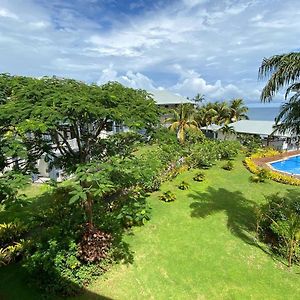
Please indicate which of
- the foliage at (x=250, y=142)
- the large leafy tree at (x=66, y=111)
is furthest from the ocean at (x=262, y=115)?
the large leafy tree at (x=66, y=111)

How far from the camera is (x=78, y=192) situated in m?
7.68

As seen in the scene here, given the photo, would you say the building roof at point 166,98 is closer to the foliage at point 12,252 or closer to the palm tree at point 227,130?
the palm tree at point 227,130

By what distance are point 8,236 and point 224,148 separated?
70.7 feet

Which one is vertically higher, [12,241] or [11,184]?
[11,184]

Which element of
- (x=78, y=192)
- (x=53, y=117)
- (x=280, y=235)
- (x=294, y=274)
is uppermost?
(x=53, y=117)

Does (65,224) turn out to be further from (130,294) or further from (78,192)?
(78,192)

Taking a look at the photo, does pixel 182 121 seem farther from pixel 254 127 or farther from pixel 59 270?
pixel 59 270

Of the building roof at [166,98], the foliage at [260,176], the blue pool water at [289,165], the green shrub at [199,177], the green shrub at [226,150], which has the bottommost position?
the blue pool water at [289,165]

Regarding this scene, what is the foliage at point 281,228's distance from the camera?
11.0 m

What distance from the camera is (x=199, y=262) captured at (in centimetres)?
1098

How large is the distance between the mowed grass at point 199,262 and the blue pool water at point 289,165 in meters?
14.2

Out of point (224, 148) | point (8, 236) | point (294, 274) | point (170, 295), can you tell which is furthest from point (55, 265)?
point (224, 148)

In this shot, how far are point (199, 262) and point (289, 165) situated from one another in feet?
76.7

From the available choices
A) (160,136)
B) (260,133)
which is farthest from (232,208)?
(260,133)
